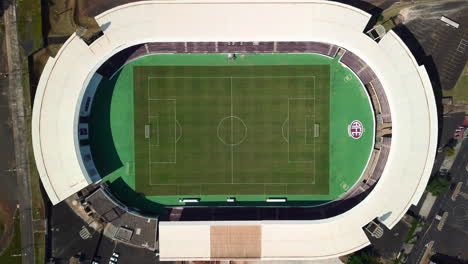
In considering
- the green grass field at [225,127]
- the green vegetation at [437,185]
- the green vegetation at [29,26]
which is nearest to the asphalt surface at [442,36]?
the green grass field at [225,127]

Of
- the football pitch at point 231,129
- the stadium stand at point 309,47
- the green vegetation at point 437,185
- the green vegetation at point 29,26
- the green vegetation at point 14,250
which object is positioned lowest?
the green vegetation at point 14,250

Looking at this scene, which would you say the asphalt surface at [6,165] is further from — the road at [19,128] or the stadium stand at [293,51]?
the stadium stand at [293,51]

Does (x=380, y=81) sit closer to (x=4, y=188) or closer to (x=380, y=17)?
(x=380, y=17)

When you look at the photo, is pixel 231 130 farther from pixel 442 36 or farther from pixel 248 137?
pixel 442 36

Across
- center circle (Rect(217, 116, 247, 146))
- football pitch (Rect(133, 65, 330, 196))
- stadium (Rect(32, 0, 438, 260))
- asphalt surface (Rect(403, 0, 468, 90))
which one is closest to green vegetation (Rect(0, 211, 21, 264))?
stadium (Rect(32, 0, 438, 260))

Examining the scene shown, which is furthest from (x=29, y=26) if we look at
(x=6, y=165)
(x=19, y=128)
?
(x=6, y=165)
